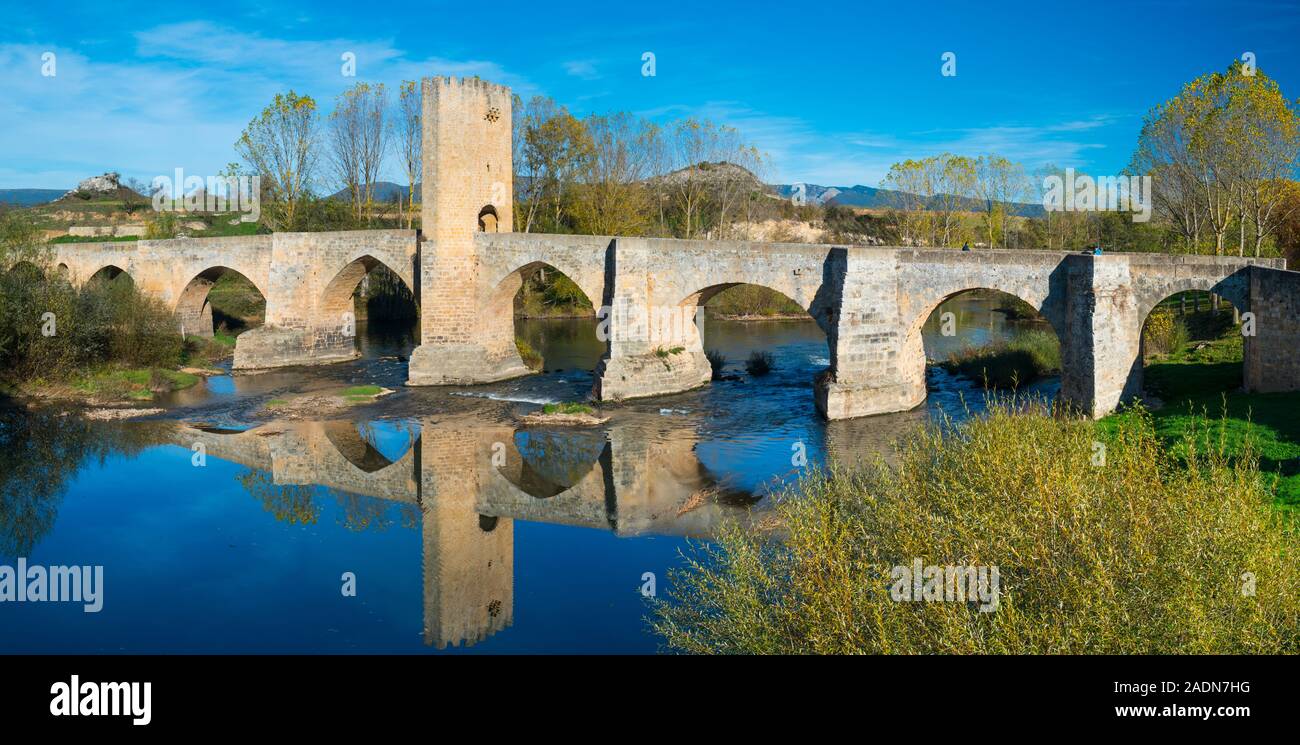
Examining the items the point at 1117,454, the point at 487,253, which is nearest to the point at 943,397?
the point at 487,253

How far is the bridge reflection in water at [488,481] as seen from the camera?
11.5 m

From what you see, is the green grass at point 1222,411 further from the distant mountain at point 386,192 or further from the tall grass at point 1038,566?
the distant mountain at point 386,192

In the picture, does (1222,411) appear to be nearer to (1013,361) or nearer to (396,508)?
(1013,361)

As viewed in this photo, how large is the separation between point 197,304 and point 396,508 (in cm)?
2292

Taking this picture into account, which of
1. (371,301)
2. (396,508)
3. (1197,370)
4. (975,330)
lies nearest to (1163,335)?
(1197,370)

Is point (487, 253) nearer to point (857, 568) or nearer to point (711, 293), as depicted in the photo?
point (711, 293)

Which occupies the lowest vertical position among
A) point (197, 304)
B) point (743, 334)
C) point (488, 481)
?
point (488, 481)

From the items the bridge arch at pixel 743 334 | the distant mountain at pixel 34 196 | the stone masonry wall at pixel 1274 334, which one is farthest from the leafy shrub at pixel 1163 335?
the distant mountain at pixel 34 196

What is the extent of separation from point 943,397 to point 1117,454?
14.4 m

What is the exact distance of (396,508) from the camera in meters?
14.8

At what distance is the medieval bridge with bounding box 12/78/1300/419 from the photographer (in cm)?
1777

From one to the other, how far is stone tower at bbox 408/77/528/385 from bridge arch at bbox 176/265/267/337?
10.5 meters

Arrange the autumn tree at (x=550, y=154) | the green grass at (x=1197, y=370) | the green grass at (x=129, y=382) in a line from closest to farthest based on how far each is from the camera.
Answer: the green grass at (x=1197, y=370) → the green grass at (x=129, y=382) → the autumn tree at (x=550, y=154)

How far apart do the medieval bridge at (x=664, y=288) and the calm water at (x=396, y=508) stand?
47.0 inches
